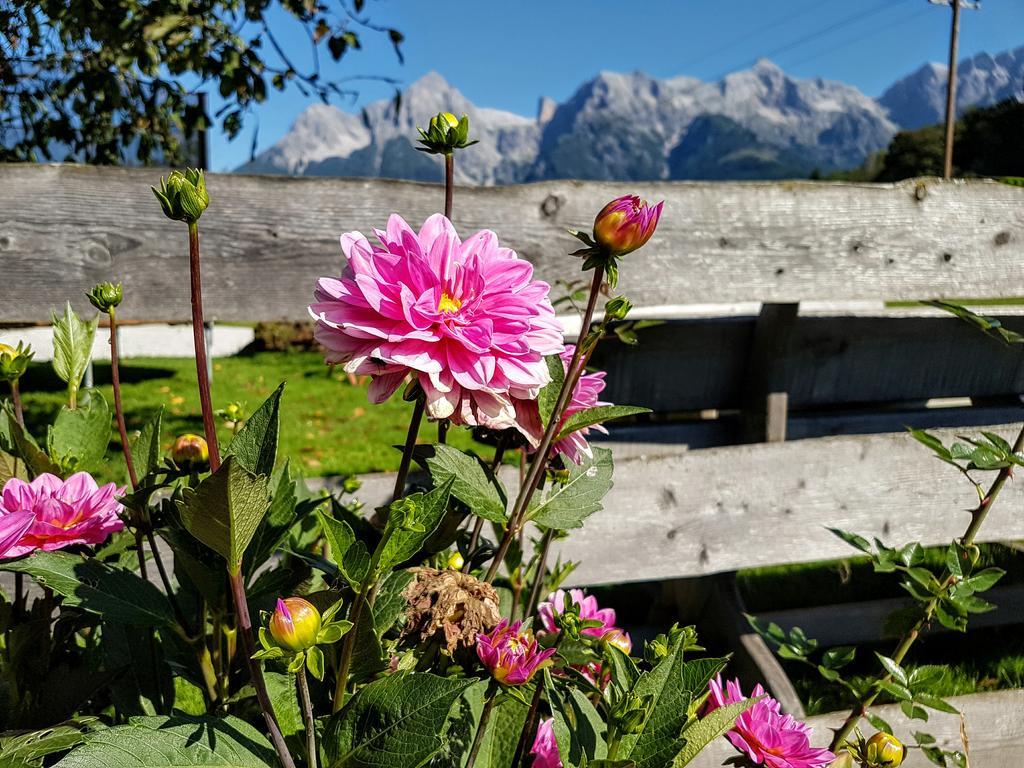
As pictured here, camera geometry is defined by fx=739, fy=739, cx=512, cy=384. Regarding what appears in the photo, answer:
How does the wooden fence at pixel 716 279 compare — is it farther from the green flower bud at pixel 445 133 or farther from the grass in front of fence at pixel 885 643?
the green flower bud at pixel 445 133

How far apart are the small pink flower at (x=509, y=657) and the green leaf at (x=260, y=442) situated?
203 millimetres

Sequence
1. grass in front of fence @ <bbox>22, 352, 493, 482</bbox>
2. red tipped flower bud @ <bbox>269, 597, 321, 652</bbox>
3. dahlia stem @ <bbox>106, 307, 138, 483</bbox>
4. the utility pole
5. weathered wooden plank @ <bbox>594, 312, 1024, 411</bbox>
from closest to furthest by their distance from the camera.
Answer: red tipped flower bud @ <bbox>269, 597, 321, 652</bbox> < dahlia stem @ <bbox>106, 307, 138, 483</bbox> < weathered wooden plank @ <bbox>594, 312, 1024, 411</bbox> < grass in front of fence @ <bbox>22, 352, 493, 482</bbox> < the utility pole

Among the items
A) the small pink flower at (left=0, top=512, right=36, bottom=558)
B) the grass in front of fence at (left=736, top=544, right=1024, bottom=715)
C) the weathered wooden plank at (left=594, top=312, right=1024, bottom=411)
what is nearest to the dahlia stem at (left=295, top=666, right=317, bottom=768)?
the small pink flower at (left=0, top=512, right=36, bottom=558)

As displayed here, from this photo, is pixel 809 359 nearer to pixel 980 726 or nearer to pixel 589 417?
pixel 980 726

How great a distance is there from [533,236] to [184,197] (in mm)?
1064

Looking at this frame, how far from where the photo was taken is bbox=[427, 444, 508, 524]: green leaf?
1.98 ft

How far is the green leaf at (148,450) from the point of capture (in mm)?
683

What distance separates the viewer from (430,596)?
583mm

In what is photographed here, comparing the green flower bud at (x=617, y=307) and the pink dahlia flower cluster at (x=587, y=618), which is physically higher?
the green flower bud at (x=617, y=307)

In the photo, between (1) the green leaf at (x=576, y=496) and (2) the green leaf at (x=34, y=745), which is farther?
(1) the green leaf at (x=576, y=496)

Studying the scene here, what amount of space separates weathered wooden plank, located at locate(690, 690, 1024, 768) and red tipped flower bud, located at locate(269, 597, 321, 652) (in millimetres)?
1280

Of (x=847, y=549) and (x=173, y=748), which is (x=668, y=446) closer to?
(x=847, y=549)

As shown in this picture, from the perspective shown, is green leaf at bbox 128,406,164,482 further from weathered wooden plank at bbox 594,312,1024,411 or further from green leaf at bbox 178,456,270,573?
weathered wooden plank at bbox 594,312,1024,411

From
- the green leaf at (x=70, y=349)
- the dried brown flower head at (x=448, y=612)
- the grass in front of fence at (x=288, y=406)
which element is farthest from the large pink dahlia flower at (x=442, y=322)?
the grass in front of fence at (x=288, y=406)
